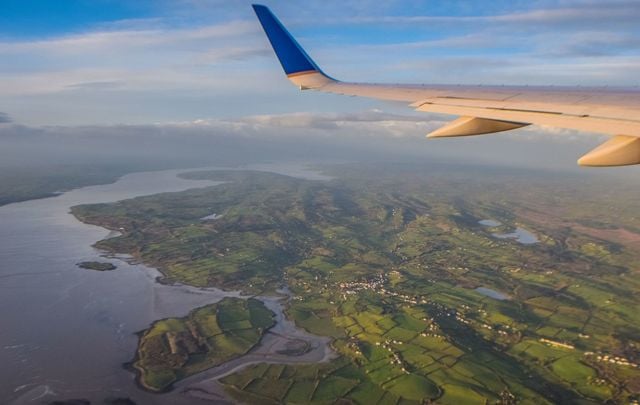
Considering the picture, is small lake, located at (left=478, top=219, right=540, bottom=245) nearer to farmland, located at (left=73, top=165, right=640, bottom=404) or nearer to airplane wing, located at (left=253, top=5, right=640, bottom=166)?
farmland, located at (left=73, top=165, right=640, bottom=404)

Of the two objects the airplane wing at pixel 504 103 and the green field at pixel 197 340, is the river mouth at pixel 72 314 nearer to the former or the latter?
the green field at pixel 197 340

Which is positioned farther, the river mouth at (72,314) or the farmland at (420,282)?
the farmland at (420,282)

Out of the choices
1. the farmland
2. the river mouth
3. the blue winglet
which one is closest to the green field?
the river mouth

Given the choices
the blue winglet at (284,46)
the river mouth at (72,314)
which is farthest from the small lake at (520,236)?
the blue winglet at (284,46)

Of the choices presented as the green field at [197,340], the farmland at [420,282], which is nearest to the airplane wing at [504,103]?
the farmland at [420,282]

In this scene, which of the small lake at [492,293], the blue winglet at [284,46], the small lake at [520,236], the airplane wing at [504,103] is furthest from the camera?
the small lake at [520,236]

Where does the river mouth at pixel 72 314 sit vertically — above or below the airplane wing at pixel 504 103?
below

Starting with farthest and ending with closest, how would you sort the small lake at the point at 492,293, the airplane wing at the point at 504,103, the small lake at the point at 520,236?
the small lake at the point at 520,236, the small lake at the point at 492,293, the airplane wing at the point at 504,103

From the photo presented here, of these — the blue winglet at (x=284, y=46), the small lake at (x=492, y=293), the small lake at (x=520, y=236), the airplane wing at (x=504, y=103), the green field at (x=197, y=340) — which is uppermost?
the blue winglet at (x=284, y=46)

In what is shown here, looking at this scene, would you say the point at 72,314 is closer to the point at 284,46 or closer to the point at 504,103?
the point at 284,46
